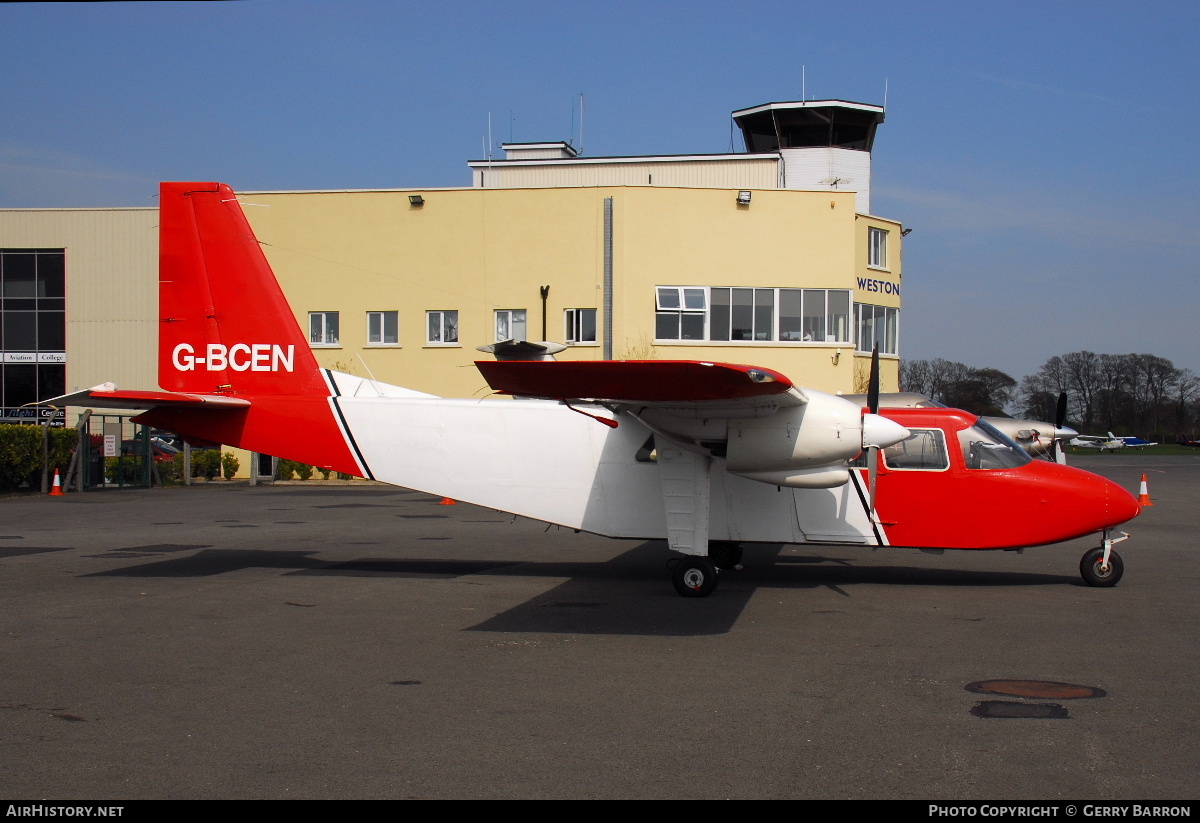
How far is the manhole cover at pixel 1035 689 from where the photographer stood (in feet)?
22.8

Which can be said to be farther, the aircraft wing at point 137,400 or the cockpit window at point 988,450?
the cockpit window at point 988,450

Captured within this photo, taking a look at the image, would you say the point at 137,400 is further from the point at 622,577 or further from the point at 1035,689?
the point at 1035,689

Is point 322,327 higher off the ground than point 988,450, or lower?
higher

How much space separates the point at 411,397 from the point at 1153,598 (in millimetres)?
9409

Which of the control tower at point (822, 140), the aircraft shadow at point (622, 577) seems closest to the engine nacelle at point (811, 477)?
the aircraft shadow at point (622, 577)

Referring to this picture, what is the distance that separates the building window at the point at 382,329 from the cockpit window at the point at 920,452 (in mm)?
23446

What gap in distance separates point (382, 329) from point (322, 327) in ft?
6.91

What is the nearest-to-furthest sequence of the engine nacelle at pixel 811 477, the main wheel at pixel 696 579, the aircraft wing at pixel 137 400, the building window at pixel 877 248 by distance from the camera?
1. the aircraft wing at pixel 137 400
2. the engine nacelle at pixel 811 477
3. the main wheel at pixel 696 579
4. the building window at pixel 877 248

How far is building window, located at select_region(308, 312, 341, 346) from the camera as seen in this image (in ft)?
107

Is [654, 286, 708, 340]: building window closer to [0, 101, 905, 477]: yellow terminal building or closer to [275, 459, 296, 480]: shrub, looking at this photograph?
[0, 101, 905, 477]: yellow terminal building

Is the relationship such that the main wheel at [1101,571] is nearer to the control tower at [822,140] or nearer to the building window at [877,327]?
the building window at [877,327]

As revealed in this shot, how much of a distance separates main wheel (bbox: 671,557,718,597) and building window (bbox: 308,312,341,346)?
24072 millimetres

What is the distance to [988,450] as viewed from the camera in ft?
37.6

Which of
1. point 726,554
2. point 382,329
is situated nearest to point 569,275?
point 382,329
